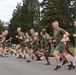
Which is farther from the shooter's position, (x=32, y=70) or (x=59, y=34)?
(x=32, y=70)

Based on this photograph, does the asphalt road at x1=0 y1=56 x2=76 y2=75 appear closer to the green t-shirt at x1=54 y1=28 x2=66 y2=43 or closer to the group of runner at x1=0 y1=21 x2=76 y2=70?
the group of runner at x1=0 y1=21 x2=76 y2=70

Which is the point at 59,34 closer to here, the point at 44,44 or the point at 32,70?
the point at 32,70

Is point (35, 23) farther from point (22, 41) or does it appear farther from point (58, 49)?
point (58, 49)

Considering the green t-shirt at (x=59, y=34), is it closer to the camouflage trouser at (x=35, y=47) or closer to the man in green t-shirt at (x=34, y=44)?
the man in green t-shirt at (x=34, y=44)

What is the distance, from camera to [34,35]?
52.9 ft

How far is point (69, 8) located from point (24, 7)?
573 inches

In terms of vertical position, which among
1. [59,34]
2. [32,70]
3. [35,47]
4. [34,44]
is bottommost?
[32,70]

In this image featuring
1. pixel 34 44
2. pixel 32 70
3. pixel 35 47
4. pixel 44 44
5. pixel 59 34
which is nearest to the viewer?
pixel 59 34

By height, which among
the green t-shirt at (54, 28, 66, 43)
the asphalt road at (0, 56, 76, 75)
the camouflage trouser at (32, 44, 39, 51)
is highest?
the green t-shirt at (54, 28, 66, 43)

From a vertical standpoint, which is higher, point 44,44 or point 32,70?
point 44,44

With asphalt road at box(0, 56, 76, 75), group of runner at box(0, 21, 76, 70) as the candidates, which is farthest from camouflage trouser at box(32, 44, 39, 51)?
asphalt road at box(0, 56, 76, 75)

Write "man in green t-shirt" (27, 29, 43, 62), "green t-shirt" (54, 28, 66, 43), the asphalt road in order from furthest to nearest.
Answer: "man in green t-shirt" (27, 29, 43, 62)
"green t-shirt" (54, 28, 66, 43)
the asphalt road

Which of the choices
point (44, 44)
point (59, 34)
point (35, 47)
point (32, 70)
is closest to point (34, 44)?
point (35, 47)

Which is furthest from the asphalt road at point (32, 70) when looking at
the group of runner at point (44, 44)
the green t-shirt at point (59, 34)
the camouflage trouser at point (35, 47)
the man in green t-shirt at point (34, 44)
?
the camouflage trouser at point (35, 47)
